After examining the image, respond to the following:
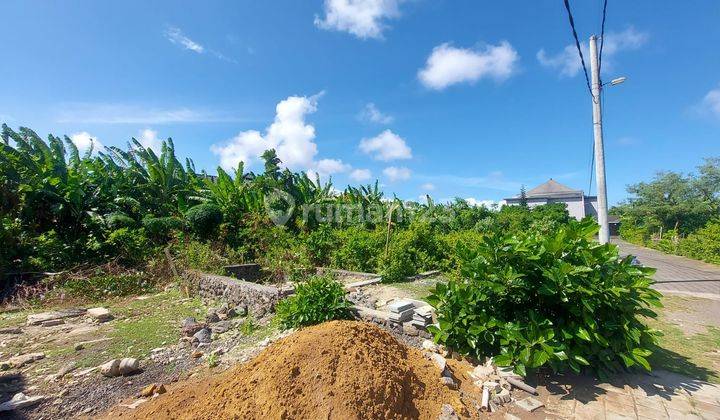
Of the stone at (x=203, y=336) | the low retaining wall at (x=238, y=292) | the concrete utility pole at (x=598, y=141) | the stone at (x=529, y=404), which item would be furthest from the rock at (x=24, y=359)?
the concrete utility pole at (x=598, y=141)

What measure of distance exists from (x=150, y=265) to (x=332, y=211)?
669 centimetres

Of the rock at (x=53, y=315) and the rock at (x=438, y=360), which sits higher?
the rock at (x=438, y=360)

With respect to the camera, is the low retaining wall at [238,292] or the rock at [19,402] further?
the low retaining wall at [238,292]

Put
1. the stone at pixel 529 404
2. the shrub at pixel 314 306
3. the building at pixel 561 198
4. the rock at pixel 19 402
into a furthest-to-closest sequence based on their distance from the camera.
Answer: the building at pixel 561 198, the shrub at pixel 314 306, the rock at pixel 19 402, the stone at pixel 529 404

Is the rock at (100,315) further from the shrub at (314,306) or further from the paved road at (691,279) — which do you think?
the paved road at (691,279)

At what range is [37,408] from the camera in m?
3.37

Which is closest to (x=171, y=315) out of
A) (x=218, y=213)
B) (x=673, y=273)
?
(x=218, y=213)

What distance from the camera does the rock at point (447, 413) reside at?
2795mm

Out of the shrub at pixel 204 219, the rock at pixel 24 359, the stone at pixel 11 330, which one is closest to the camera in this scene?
the rock at pixel 24 359

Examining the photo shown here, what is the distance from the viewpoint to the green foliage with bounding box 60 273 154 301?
324 inches

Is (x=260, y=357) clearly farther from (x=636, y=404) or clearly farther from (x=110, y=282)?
(x=110, y=282)

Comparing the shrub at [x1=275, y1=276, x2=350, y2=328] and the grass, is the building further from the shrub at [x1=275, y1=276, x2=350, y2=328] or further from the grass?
the shrub at [x1=275, y1=276, x2=350, y2=328]

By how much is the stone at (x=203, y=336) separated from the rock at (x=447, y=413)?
12.1 feet

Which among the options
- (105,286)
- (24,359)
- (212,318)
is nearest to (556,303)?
(212,318)
